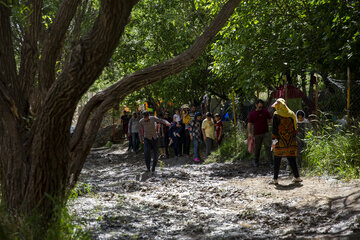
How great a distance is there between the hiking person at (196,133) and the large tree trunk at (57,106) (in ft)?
34.1

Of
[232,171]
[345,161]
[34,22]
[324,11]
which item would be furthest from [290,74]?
[34,22]

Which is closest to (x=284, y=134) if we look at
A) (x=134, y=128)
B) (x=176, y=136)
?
(x=176, y=136)

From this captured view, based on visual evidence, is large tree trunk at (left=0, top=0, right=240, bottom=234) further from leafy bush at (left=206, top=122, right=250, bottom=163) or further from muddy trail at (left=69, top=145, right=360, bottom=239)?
leafy bush at (left=206, top=122, right=250, bottom=163)

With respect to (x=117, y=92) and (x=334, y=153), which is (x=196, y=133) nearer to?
(x=334, y=153)

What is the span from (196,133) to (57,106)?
11.5 metres

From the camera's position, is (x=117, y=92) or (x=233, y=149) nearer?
(x=117, y=92)

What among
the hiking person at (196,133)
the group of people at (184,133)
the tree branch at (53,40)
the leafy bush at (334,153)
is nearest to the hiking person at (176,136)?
the group of people at (184,133)

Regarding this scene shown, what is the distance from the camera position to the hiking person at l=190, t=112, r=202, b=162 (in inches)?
631

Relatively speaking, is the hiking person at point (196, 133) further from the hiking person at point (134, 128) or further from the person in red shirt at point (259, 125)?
the hiking person at point (134, 128)

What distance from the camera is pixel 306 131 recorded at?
11031 millimetres

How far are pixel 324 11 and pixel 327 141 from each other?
4149 mm

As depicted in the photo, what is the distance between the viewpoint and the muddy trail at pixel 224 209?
6.12 meters

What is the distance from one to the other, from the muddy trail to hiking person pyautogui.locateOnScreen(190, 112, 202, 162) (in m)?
4.68

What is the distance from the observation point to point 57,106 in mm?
4805
